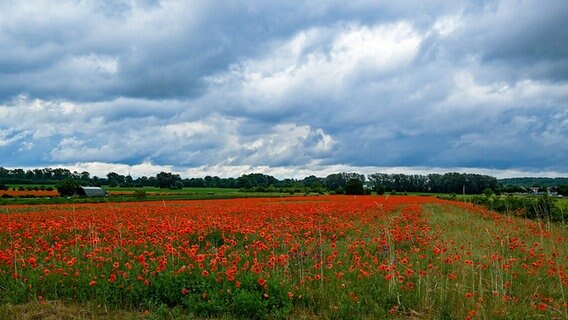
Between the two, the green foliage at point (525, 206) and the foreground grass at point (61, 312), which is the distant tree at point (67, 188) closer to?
the green foliage at point (525, 206)

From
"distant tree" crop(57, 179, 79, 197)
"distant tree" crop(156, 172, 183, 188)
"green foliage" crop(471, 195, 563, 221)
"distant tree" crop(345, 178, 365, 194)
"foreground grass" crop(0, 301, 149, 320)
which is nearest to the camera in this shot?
"foreground grass" crop(0, 301, 149, 320)

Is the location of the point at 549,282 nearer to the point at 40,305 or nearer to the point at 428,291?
the point at 428,291

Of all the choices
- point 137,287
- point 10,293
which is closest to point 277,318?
point 137,287

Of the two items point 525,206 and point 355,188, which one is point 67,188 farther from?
point 525,206

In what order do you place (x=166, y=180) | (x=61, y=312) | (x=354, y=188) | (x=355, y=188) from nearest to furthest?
(x=61, y=312)
(x=355, y=188)
(x=354, y=188)
(x=166, y=180)

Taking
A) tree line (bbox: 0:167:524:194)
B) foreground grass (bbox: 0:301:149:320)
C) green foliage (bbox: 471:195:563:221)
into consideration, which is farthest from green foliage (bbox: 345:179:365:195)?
foreground grass (bbox: 0:301:149:320)

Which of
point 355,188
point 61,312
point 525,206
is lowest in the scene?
point 61,312

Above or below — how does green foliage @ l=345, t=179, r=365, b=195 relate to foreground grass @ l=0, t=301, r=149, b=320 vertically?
above

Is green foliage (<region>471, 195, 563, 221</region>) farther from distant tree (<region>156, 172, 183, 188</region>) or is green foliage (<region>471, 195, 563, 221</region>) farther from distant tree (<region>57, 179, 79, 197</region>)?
distant tree (<region>156, 172, 183, 188</region>)

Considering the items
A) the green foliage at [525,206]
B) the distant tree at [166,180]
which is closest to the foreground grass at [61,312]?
the green foliage at [525,206]

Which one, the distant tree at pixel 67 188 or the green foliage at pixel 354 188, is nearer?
the distant tree at pixel 67 188

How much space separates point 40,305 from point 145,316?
63.4 inches

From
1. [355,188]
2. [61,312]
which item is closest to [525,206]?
[61,312]

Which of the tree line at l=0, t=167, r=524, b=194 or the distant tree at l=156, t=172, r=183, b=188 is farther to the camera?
the distant tree at l=156, t=172, r=183, b=188
